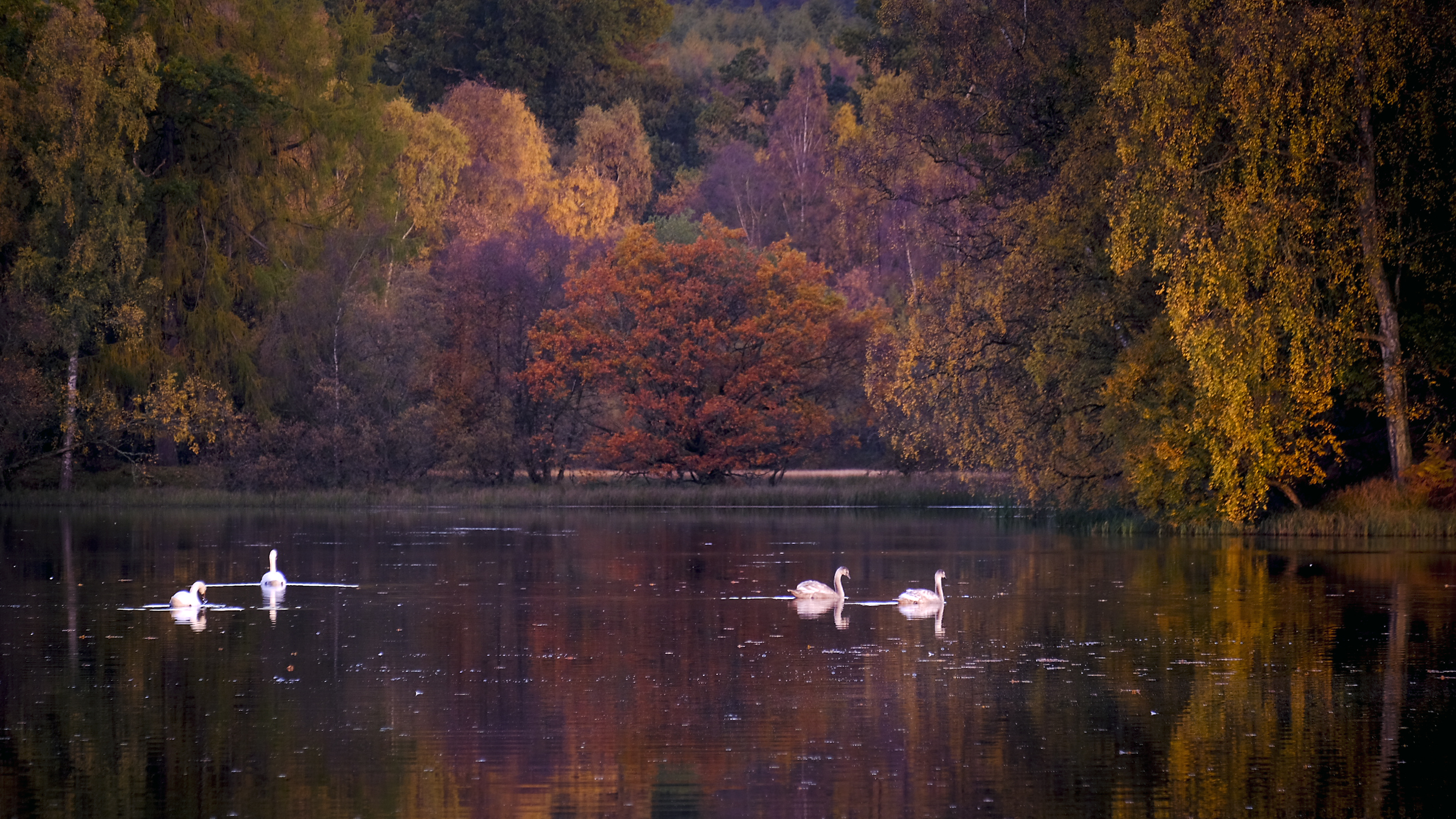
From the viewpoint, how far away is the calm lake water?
39.0ft

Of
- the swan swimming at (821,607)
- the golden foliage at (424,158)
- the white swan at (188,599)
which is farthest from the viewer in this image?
the golden foliage at (424,158)

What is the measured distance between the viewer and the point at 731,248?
5525 centimetres

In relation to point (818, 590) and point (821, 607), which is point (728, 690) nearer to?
point (821, 607)

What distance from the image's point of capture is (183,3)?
53625 mm

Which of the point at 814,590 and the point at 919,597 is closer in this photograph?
the point at 919,597

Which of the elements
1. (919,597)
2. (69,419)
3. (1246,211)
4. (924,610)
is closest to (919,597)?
(919,597)

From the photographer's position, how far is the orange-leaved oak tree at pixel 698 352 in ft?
175

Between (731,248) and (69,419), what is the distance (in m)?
20.6

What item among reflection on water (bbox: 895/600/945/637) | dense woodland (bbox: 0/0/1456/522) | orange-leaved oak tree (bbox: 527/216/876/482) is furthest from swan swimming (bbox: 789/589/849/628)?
orange-leaved oak tree (bbox: 527/216/876/482)

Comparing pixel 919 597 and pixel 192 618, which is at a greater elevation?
pixel 919 597

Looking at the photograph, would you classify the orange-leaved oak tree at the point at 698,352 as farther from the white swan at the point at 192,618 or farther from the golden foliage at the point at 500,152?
the white swan at the point at 192,618

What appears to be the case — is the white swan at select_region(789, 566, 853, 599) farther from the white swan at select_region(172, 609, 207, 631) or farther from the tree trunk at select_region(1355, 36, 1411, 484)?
the tree trunk at select_region(1355, 36, 1411, 484)

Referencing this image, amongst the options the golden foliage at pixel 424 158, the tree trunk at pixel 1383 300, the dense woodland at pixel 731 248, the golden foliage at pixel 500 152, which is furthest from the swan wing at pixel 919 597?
the golden foliage at pixel 500 152

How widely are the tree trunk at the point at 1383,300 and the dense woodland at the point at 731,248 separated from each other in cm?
8
